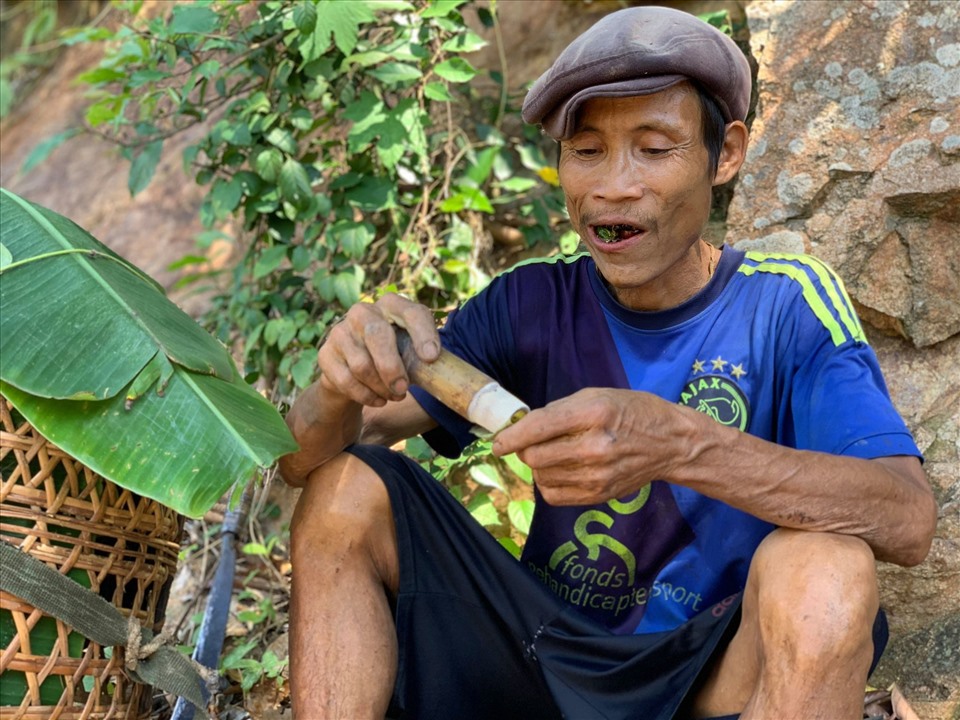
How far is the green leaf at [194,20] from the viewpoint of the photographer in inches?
121

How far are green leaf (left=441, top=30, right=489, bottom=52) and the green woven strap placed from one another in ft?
6.75

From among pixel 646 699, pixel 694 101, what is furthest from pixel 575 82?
pixel 646 699

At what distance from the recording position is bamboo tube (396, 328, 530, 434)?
5.28ft

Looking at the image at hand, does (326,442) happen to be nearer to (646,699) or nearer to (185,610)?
(646,699)

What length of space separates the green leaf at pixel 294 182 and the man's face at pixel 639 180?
4.46ft

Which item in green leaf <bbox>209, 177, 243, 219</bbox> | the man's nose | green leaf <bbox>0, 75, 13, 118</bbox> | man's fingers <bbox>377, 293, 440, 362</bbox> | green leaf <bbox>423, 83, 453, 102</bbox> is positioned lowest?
green leaf <bbox>0, 75, 13, 118</bbox>

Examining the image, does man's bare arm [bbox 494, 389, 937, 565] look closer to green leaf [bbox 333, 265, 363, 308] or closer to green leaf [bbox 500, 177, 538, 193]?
green leaf [bbox 333, 265, 363, 308]

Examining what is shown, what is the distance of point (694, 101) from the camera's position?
1987 mm

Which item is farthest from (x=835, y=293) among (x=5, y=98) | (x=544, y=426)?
(x=5, y=98)

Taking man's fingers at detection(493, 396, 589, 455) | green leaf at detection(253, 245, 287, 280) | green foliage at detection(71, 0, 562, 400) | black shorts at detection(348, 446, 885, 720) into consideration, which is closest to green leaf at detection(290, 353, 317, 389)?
green foliage at detection(71, 0, 562, 400)

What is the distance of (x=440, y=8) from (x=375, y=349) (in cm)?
173

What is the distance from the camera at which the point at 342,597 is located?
186 cm

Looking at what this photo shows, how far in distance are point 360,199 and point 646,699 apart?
1933 mm

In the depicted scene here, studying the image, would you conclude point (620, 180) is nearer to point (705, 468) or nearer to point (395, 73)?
point (705, 468)
